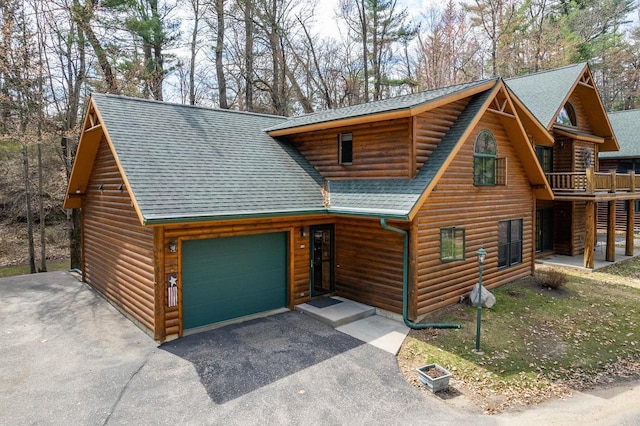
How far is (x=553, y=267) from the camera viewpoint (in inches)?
572

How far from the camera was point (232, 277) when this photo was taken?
336 inches

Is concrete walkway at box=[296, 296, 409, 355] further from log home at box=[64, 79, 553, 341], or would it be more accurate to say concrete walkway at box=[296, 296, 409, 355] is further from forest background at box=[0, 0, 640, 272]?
forest background at box=[0, 0, 640, 272]

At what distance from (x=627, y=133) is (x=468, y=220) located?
20022mm

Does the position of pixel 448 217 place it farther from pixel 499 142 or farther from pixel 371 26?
pixel 371 26

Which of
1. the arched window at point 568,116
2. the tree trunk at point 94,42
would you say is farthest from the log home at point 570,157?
the tree trunk at point 94,42

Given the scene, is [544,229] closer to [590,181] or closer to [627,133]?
[590,181]

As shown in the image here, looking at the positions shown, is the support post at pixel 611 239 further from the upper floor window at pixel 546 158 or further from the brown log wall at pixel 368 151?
the brown log wall at pixel 368 151

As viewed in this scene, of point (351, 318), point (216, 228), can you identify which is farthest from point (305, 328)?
point (216, 228)

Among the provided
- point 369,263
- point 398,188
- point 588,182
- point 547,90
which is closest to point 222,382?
point 369,263

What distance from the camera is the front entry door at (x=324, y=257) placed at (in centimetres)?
1011

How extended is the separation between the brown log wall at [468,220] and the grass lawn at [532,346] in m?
0.56

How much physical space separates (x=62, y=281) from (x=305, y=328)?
897 centimetres

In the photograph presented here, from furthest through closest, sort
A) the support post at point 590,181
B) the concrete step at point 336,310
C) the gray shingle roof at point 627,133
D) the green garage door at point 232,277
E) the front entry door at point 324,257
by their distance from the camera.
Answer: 1. the gray shingle roof at point 627,133
2. the support post at point 590,181
3. the front entry door at point 324,257
4. the concrete step at point 336,310
5. the green garage door at point 232,277

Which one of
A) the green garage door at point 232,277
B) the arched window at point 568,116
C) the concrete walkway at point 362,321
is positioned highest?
the arched window at point 568,116
